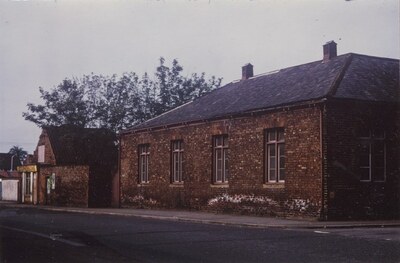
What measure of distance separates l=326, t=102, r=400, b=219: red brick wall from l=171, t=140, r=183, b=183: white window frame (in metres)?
10.6

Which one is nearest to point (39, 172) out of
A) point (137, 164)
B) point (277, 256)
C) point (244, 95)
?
point (137, 164)

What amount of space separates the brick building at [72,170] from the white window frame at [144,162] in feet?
10.6

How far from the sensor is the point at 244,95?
1089 inches

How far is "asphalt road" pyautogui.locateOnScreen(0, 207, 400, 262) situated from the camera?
10.4m

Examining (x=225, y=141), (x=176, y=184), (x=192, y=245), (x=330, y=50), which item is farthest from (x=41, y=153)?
(x=192, y=245)

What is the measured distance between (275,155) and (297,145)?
161 centimetres

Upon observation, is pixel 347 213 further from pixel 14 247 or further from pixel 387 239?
pixel 14 247

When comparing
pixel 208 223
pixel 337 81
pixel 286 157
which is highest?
pixel 337 81

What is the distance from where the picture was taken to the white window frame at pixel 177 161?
1142 inches

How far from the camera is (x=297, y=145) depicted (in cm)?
2142

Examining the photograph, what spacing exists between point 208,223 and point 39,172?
24.8 meters

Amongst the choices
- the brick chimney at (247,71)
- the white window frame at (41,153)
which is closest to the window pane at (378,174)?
the brick chimney at (247,71)

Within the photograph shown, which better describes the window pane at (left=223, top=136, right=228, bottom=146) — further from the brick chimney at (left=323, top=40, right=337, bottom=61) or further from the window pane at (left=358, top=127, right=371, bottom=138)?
the window pane at (left=358, top=127, right=371, bottom=138)

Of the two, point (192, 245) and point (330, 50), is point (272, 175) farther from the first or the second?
point (192, 245)
